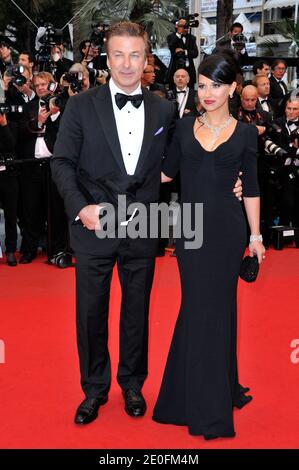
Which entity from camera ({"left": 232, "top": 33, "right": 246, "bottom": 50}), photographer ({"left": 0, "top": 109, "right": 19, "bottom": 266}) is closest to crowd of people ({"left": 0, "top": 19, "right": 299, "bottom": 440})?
photographer ({"left": 0, "top": 109, "right": 19, "bottom": 266})

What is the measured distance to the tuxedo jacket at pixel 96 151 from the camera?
2689 mm

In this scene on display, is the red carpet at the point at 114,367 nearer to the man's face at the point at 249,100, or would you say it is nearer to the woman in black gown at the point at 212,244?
the woman in black gown at the point at 212,244

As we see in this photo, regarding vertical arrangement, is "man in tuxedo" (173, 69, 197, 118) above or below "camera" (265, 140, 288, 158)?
above

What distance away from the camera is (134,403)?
2943 millimetres

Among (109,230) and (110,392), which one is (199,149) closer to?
(109,230)

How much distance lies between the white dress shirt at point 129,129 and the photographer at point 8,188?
299 cm

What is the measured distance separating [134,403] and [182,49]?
613 centimetres

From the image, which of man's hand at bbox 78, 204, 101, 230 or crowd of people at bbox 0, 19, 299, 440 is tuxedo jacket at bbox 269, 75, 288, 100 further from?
man's hand at bbox 78, 204, 101, 230

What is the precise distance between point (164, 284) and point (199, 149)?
2.66 meters

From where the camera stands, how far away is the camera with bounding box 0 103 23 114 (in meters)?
5.47

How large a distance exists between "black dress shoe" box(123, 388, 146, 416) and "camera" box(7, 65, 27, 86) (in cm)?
385

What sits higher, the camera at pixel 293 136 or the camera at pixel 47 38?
the camera at pixel 47 38

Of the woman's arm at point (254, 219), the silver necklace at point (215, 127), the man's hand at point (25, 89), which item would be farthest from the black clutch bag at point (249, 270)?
the man's hand at point (25, 89)
